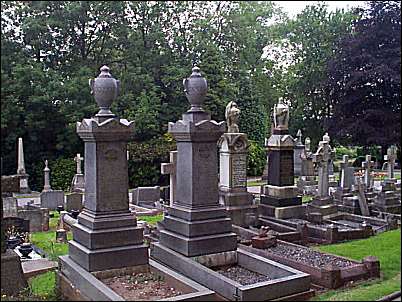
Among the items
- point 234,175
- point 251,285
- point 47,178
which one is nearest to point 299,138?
point 47,178

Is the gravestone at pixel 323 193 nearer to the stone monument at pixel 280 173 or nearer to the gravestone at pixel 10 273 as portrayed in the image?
the stone monument at pixel 280 173

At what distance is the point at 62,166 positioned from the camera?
1986cm

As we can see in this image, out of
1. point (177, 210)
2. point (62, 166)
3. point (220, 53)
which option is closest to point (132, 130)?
point (177, 210)

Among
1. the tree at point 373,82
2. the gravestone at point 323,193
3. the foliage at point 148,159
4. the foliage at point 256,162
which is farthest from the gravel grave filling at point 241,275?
the foliage at point 256,162

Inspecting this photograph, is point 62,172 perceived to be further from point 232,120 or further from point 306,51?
point 306,51

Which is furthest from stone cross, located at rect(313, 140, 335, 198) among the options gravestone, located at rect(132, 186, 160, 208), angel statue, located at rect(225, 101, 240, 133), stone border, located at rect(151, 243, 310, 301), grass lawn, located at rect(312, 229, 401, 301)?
stone border, located at rect(151, 243, 310, 301)

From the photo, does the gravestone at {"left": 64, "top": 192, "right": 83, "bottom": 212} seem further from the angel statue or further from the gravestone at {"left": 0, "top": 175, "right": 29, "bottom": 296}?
the gravestone at {"left": 0, "top": 175, "right": 29, "bottom": 296}

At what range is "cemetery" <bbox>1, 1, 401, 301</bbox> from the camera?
20.8ft

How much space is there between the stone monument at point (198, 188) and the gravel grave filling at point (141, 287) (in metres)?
0.97

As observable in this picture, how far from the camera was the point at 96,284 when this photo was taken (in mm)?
5969

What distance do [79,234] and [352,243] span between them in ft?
18.7

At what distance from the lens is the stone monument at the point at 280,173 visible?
505 inches

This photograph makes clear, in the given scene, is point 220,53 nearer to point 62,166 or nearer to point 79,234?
point 79,234

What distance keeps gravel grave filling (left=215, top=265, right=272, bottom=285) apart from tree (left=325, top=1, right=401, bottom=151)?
2.55 metres
